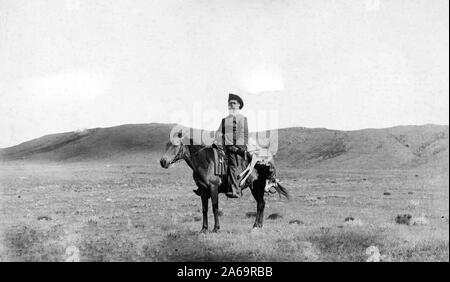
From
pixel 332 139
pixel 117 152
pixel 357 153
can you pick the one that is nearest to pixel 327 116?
pixel 357 153

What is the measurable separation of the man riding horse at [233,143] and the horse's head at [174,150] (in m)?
1.19

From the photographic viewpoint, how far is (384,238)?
42.1 ft

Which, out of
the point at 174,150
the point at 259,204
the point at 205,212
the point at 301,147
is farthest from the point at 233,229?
the point at 301,147

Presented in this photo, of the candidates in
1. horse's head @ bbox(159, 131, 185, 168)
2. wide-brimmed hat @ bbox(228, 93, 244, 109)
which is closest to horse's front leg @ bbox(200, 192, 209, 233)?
horse's head @ bbox(159, 131, 185, 168)

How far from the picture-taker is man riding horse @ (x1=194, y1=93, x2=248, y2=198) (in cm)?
1406

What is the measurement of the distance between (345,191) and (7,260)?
17.4 m

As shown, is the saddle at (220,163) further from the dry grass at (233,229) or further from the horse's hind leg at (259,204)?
the dry grass at (233,229)

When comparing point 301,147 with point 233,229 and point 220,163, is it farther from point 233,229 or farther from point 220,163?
point 220,163

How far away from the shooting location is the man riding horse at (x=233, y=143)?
46.1ft

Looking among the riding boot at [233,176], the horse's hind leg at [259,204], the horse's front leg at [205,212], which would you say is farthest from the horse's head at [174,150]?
the horse's hind leg at [259,204]

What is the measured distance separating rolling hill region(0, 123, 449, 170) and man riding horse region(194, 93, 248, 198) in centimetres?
1037

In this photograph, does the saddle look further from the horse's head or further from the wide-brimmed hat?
the wide-brimmed hat
